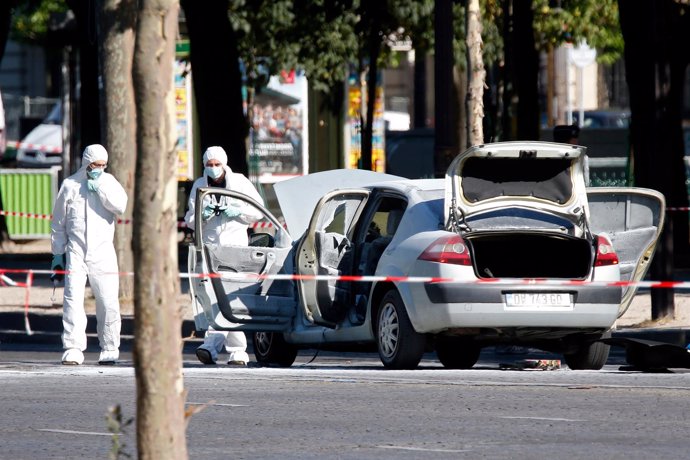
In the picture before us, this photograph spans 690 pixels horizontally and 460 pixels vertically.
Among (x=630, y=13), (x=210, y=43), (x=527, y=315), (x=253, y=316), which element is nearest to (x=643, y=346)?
(x=527, y=315)

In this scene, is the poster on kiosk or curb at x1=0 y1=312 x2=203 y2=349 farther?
the poster on kiosk

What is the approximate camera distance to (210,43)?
73.8ft

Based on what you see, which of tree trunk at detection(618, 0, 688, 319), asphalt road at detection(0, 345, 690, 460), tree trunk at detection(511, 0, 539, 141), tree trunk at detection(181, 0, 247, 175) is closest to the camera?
asphalt road at detection(0, 345, 690, 460)

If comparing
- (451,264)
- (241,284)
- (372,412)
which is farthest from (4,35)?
(372,412)

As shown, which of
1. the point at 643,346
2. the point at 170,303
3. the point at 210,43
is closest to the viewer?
the point at 170,303

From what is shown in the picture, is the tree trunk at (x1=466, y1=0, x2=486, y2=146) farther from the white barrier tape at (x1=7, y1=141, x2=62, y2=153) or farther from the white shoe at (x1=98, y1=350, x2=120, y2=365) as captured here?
the white barrier tape at (x1=7, y1=141, x2=62, y2=153)

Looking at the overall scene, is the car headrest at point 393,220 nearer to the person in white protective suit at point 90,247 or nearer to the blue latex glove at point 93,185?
the person in white protective suit at point 90,247

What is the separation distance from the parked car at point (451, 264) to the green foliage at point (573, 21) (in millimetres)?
22037

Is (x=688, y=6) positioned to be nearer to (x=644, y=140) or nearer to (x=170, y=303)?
(x=644, y=140)

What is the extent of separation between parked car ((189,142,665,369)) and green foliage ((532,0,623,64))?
2204 centimetres

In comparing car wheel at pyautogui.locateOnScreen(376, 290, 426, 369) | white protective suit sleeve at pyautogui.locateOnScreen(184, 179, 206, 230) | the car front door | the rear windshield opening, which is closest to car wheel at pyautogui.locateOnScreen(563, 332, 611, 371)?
the rear windshield opening

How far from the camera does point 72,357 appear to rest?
1288 centimetres

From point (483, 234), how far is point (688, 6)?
13.2m

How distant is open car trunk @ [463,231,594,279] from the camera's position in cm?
1184
